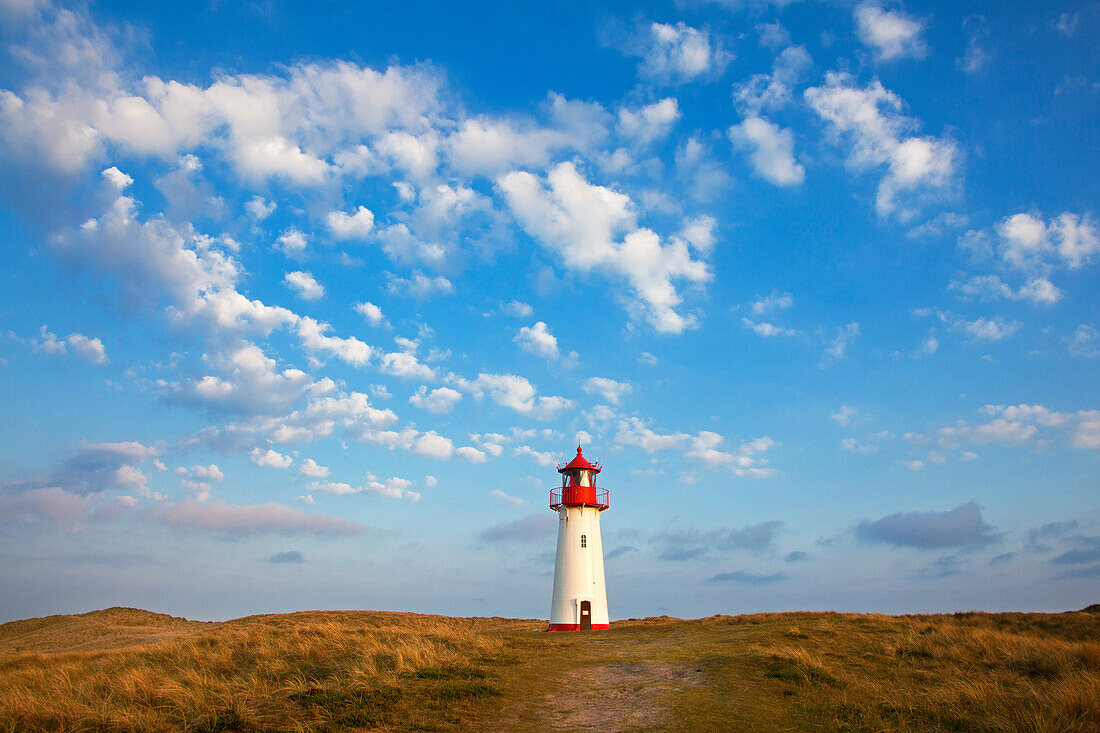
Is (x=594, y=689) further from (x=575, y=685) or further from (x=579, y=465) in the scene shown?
(x=579, y=465)

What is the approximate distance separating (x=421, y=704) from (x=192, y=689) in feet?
14.1

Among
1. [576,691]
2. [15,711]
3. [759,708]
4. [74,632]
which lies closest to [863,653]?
[759,708]

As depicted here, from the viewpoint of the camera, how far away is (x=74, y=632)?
37.3m

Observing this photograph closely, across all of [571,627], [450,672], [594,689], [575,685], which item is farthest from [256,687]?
[571,627]

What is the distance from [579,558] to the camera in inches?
1363

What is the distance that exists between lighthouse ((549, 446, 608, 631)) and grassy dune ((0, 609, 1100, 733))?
12.8 m

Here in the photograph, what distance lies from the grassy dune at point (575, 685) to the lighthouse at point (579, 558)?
1283 cm

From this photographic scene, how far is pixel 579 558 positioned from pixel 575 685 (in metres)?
20.5

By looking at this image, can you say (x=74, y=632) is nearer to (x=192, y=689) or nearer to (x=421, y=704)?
(x=192, y=689)

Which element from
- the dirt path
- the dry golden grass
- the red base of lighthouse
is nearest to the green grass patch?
the dry golden grass

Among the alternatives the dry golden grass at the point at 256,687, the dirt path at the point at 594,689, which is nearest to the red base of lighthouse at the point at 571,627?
the dirt path at the point at 594,689

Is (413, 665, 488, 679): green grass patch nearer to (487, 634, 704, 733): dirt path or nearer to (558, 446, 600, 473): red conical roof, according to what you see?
(487, 634, 704, 733): dirt path

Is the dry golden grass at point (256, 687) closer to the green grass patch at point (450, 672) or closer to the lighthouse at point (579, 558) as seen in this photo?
the green grass patch at point (450, 672)

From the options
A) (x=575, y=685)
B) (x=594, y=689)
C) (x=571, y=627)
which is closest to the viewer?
(x=594, y=689)
